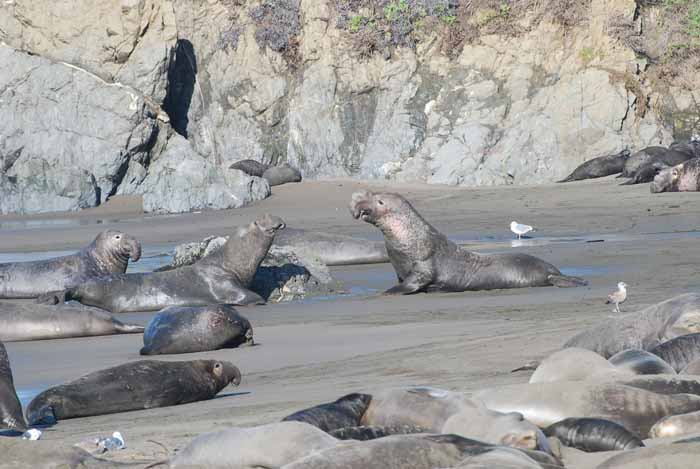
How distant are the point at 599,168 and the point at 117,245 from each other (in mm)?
11565

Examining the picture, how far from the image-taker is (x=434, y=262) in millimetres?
10766

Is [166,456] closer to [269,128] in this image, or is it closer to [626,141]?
[626,141]

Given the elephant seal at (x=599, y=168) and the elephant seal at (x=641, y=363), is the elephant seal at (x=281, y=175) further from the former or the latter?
the elephant seal at (x=641, y=363)

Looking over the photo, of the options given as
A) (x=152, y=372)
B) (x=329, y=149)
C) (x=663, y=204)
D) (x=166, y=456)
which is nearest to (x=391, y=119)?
(x=329, y=149)

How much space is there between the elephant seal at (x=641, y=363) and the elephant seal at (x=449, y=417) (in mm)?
931

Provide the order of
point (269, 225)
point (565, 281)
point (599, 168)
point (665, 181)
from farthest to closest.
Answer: point (599, 168), point (665, 181), point (269, 225), point (565, 281)

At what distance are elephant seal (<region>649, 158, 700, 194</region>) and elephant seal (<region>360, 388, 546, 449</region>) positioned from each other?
14353mm

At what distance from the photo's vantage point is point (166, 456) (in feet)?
13.1

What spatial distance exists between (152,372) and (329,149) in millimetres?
19739

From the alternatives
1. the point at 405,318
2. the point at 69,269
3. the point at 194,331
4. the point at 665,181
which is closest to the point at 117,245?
the point at 69,269

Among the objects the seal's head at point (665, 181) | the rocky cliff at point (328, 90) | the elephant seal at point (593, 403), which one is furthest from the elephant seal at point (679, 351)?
the rocky cliff at point (328, 90)

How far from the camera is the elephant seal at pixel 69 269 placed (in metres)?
11.3

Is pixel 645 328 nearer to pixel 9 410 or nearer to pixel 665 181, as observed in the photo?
pixel 9 410

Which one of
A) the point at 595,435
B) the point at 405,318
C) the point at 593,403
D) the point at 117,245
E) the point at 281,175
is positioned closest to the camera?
the point at 595,435
